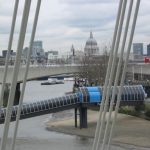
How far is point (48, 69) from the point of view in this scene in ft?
267

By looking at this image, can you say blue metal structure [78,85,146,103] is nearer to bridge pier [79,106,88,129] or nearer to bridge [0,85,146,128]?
bridge [0,85,146,128]

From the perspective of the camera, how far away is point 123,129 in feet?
163

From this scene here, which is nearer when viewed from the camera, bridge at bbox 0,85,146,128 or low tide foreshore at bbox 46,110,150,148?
low tide foreshore at bbox 46,110,150,148

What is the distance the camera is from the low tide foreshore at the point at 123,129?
143 ft

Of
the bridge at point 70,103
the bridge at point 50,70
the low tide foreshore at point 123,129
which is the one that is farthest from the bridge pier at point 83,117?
the bridge at point 50,70

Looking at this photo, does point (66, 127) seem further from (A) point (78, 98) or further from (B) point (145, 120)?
(B) point (145, 120)

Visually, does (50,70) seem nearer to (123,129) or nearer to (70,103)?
(70,103)

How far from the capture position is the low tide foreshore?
143 ft

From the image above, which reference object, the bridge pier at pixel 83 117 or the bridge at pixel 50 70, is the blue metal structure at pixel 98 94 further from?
the bridge at pixel 50 70

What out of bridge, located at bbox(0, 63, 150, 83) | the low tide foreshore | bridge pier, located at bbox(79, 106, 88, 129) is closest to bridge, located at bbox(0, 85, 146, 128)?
bridge pier, located at bbox(79, 106, 88, 129)

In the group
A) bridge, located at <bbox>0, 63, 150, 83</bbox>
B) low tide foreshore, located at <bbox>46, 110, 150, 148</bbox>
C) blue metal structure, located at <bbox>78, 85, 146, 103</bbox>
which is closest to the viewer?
low tide foreshore, located at <bbox>46, 110, 150, 148</bbox>

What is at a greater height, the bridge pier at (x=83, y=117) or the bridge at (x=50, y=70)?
the bridge at (x=50, y=70)

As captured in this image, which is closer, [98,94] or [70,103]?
[70,103]

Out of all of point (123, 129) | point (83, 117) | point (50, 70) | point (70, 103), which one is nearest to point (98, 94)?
point (83, 117)
